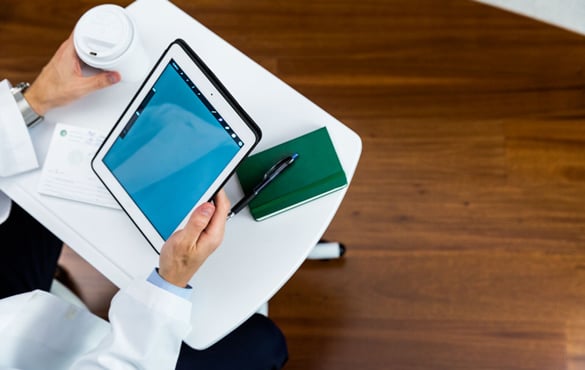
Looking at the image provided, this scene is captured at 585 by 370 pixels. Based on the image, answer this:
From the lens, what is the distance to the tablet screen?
2.81ft

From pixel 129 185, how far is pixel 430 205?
2.93ft

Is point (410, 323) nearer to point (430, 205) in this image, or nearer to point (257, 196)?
point (430, 205)

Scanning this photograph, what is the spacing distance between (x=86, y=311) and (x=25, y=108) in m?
0.35

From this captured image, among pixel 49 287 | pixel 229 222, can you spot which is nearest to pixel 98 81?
pixel 229 222

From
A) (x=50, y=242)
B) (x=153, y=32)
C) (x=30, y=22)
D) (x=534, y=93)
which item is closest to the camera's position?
(x=153, y=32)

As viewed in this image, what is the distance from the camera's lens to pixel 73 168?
3.27 ft

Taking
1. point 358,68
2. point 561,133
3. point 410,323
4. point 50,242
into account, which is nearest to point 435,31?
point 358,68

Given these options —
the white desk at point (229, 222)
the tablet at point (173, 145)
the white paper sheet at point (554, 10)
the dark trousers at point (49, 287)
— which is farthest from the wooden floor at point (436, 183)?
the tablet at point (173, 145)

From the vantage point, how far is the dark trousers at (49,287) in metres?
1.11

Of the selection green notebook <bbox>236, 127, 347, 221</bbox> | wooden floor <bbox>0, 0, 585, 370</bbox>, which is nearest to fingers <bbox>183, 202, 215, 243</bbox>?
green notebook <bbox>236, 127, 347, 221</bbox>

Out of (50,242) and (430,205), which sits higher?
(50,242)

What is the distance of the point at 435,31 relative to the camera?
1.67 metres

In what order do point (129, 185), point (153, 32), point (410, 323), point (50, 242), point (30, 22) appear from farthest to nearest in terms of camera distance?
point (30, 22) → point (410, 323) → point (50, 242) → point (153, 32) → point (129, 185)

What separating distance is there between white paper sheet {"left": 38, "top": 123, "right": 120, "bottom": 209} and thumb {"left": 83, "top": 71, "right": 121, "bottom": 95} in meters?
0.08
